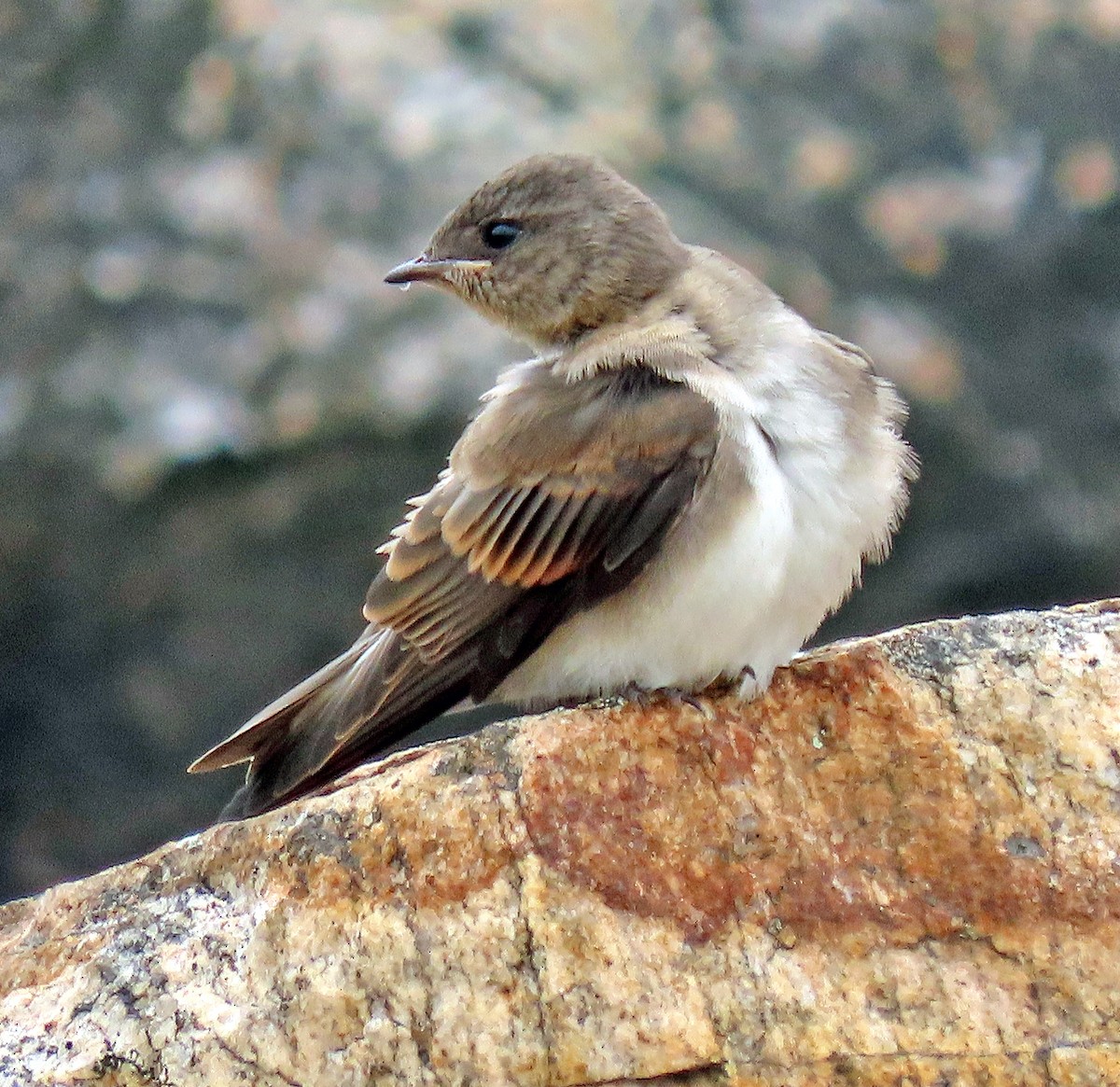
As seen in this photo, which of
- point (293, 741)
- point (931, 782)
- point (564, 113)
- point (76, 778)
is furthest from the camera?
point (564, 113)

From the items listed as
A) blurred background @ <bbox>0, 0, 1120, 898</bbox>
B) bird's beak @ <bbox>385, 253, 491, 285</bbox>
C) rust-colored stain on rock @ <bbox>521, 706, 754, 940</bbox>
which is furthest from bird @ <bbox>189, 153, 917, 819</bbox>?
blurred background @ <bbox>0, 0, 1120, 898</bbox>

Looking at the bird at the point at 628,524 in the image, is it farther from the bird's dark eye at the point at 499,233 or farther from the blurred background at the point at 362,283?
the blurred background at the point at 362,283

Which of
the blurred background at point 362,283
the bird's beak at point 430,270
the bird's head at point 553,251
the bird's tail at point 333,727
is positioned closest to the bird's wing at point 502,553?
the bird's tail at point 333,727

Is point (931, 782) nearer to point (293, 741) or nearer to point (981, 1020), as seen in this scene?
point (981, 1020)

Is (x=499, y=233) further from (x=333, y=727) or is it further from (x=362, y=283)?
(x=362, y=283)

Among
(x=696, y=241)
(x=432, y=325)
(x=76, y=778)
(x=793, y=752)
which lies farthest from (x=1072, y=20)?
(x=76, y=778)

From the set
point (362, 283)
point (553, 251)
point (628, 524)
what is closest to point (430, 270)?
point (553, 251)
